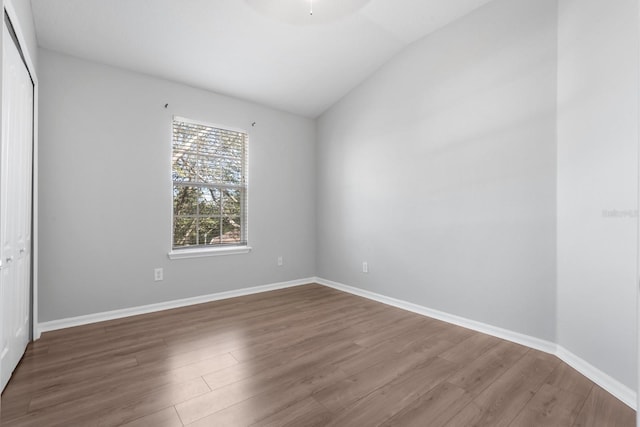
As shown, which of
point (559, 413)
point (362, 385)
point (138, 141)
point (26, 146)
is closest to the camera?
point (559, 413)

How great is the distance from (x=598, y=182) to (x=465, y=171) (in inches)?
41.6

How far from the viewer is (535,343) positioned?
2373 mm

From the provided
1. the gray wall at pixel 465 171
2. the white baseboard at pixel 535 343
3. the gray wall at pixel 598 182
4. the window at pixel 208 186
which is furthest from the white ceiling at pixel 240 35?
the white baseboard at pixel 535 343

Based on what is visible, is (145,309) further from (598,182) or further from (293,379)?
(598,182)

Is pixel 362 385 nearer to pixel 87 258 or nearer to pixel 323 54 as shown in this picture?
pixel 87 258

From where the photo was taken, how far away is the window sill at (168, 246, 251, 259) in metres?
3.39

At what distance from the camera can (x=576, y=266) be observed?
2.09 m

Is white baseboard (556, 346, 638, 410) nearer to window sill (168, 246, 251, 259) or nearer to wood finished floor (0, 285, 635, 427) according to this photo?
wood finished floor (0, 285, 635, 427)

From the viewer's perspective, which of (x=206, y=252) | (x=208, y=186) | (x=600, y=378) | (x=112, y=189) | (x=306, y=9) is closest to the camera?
(x=600, y=378)

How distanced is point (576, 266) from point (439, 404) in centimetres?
134

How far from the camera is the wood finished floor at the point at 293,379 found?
5.17ft

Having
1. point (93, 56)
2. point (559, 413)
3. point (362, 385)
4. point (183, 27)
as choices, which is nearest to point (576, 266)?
point (559, 413)

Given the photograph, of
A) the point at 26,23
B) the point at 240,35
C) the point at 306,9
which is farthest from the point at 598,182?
the point at 26,23

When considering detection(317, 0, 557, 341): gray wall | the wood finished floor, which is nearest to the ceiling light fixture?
detection(317, 0, 557, 341): gray wall
